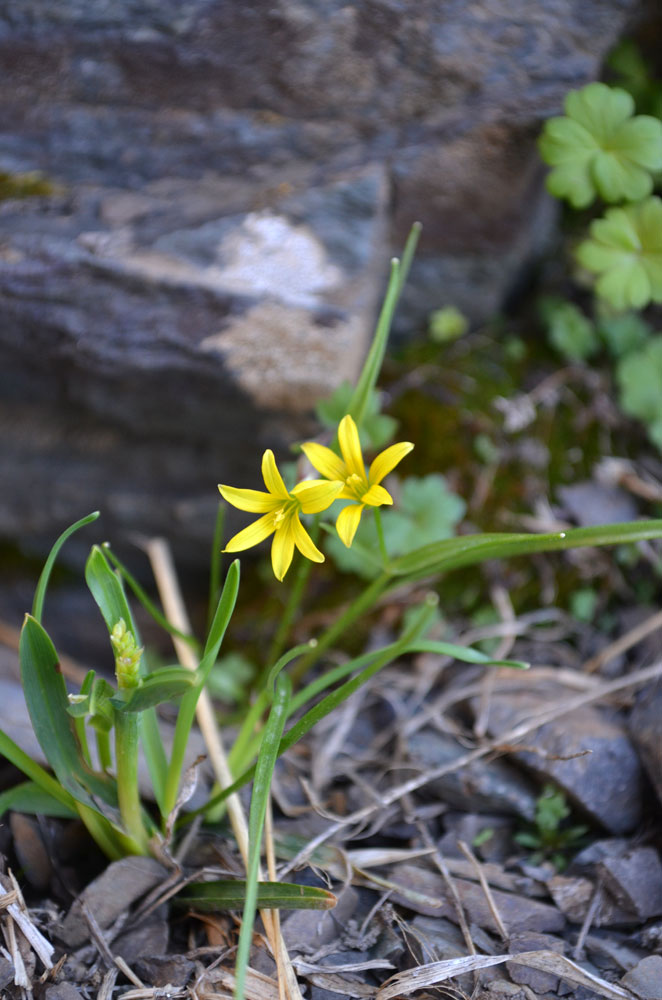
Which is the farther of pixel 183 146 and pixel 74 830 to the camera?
pixel 183 146

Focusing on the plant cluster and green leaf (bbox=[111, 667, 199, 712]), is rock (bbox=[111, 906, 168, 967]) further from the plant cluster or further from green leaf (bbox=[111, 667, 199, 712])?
the plant cluster

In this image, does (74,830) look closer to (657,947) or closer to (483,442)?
(657,947)

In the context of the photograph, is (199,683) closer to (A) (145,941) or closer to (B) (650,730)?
(A) (145,941)

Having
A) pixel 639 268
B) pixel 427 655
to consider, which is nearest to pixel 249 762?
pixel 427 655

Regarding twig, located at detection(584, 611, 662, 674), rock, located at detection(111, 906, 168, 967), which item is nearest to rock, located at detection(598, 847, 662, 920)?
twig, located at detection(584, 611, 662, 674)

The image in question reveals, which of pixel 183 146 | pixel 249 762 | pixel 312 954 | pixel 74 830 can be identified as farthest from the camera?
pixel 183 146

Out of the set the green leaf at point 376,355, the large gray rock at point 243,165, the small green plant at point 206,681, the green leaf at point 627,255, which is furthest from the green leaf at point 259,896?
the green leaf at point 627,255
